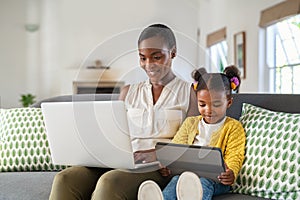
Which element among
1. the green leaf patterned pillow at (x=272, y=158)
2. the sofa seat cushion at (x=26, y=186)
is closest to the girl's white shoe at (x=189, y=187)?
the green leaf patterned pillow at (x=272, y=158)

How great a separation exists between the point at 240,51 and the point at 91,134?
14.5ft

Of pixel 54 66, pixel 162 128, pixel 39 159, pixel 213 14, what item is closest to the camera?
pixel 162 128

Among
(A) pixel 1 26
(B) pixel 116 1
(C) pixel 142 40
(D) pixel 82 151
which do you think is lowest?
(D) pixel 82 151

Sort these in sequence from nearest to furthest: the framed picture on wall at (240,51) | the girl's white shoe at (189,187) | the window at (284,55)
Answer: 1. the girl's white shoe at (189,187)
2. the window at (284,55)
3. the framed picture on wall at (240,51)

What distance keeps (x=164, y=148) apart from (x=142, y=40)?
47cm

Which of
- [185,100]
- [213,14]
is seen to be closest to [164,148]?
[185,100]

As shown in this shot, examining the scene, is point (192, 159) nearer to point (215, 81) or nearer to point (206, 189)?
point (206, 189)

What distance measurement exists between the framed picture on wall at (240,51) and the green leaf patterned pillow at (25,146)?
375 cm

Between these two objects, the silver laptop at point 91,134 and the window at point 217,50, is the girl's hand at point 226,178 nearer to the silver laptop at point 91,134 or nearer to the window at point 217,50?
→ the silver laptop at point 91,134

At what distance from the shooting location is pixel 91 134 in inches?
63.7

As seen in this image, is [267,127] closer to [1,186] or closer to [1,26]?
[1,186]

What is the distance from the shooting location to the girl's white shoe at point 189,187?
58.7 inches

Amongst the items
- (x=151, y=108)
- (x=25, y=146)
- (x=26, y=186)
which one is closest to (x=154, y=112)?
(x=151, y=108)

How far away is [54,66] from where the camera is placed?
24.2 feet
